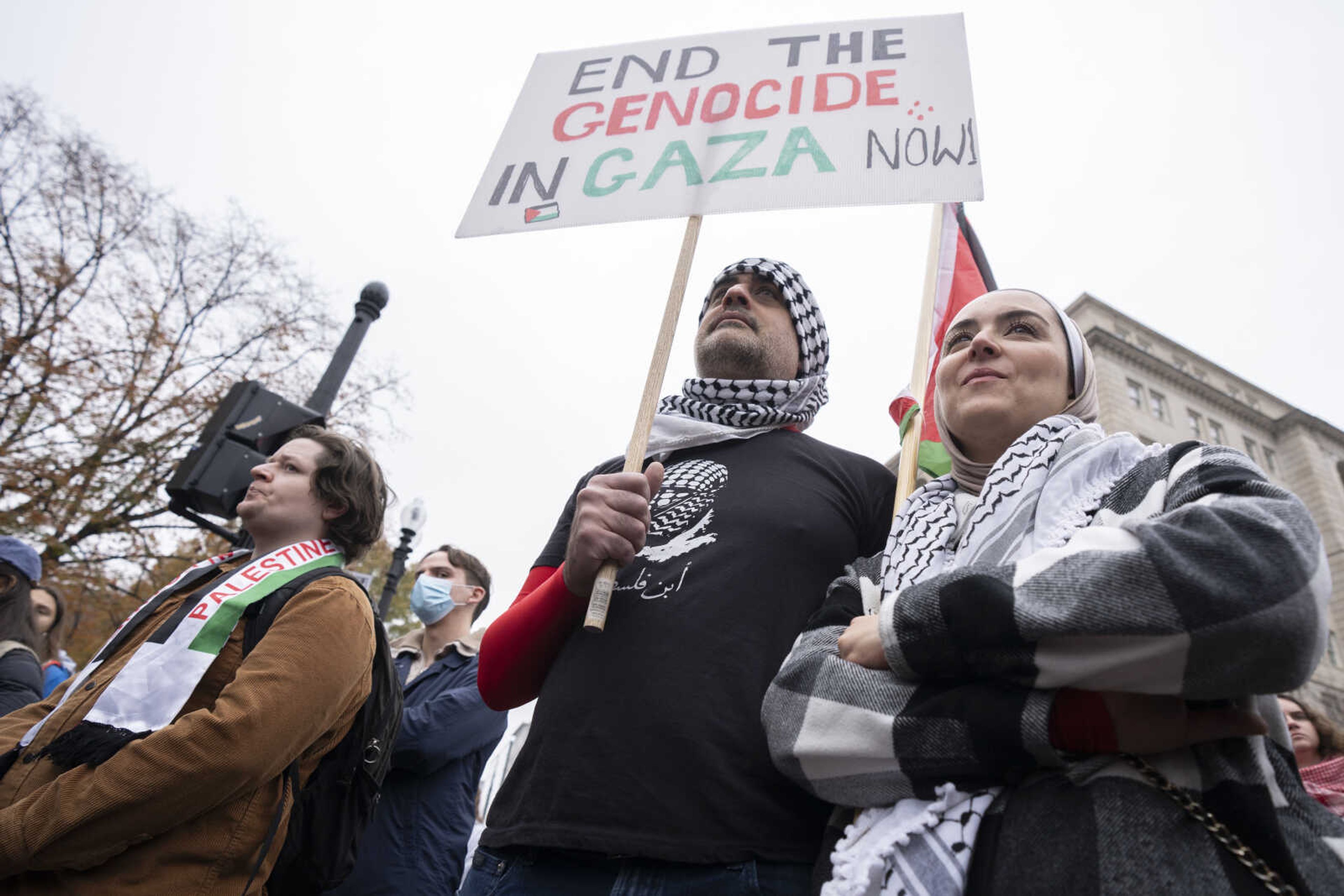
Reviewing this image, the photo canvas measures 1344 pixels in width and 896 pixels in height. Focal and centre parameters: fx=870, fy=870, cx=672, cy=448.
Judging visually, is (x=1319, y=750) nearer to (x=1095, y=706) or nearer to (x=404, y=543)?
(x=1095, y=706)

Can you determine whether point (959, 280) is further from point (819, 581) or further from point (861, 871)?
point (861, 871)

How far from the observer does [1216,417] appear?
3672 cm

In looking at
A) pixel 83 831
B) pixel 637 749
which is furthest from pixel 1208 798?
pixel 83 831

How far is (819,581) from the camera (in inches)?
82.9

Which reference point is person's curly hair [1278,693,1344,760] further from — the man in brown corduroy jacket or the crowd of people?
the man in brown corduroy jacket

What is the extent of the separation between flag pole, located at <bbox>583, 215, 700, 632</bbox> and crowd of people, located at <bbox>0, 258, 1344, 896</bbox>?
68mm

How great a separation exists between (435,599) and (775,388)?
3.17 metres

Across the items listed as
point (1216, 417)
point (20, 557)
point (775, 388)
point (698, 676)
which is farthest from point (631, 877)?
point (1216, 417)

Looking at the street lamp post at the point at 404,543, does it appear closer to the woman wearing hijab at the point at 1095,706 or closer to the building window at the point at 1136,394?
the woman wearing hijab at the point at 1095,706

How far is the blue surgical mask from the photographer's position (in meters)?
5.03

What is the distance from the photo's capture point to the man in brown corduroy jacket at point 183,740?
2033 millimetres

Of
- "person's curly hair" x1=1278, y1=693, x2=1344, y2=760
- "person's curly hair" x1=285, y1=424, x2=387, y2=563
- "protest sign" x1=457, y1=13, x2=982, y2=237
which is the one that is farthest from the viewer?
"person's curly hair" x1=1278, y1=693, x2=1344, y2=760

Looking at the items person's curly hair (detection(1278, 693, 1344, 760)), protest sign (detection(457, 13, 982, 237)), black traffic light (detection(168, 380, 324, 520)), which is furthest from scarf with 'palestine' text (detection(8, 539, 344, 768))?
person's curly hair (detection(1278, 693, 1344, 760))

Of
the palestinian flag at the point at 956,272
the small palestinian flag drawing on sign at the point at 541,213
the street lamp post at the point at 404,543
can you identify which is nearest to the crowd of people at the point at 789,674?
the small palestinian flag drawing on sign at the point at 541,213
